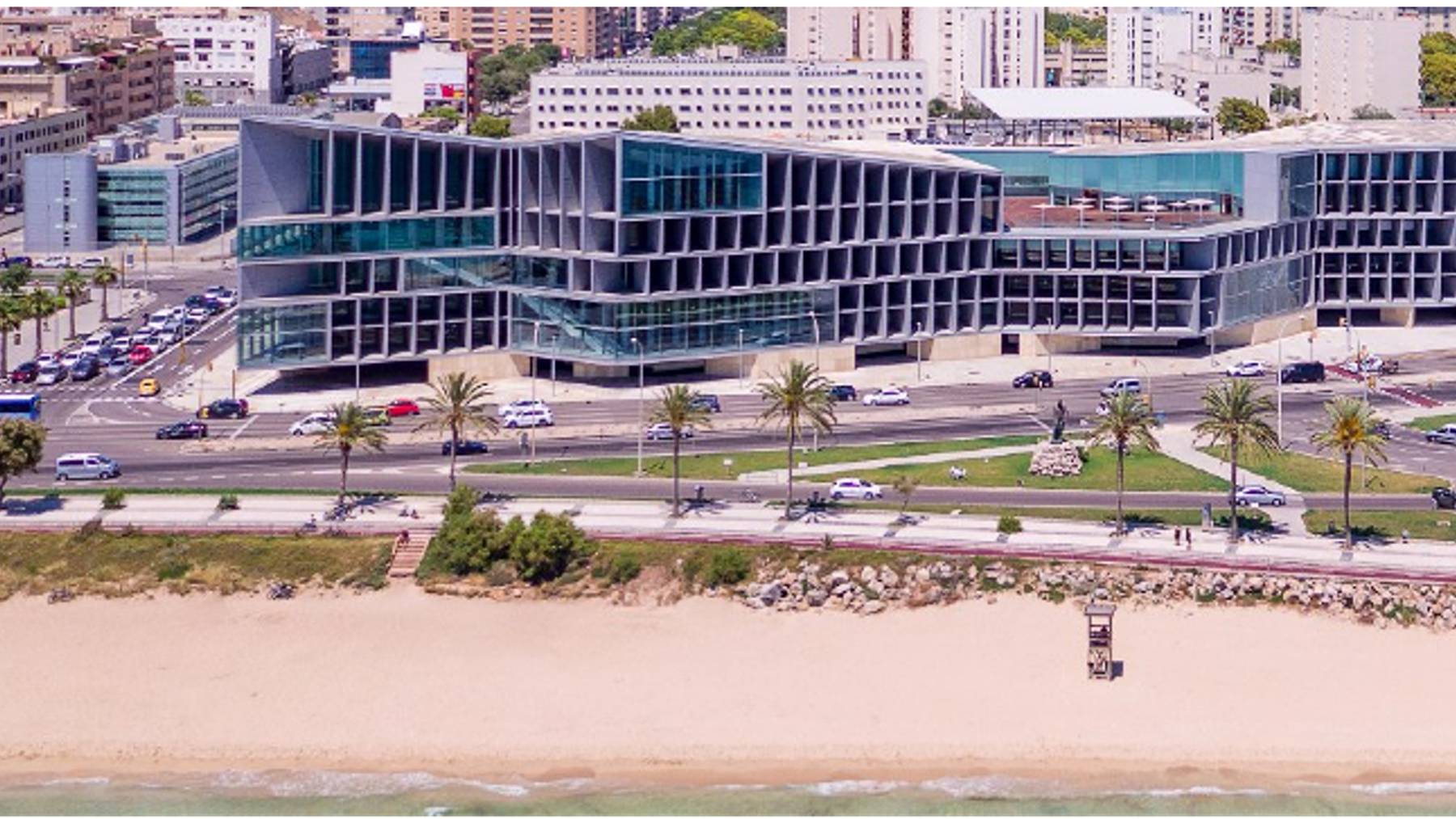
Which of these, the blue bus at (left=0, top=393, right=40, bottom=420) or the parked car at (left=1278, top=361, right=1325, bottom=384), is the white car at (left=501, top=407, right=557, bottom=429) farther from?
the parked car at (left=1278, top=361, right=1325, bottom=384)

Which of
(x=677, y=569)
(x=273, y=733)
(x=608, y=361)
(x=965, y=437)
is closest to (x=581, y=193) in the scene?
(x=608, y=361)

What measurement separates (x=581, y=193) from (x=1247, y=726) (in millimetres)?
60442

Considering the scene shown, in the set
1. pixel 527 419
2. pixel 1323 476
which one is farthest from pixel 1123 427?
pixel 527 419

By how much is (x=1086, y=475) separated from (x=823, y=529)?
1638 centimetres

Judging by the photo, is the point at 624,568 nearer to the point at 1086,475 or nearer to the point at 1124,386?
the point at 1086,475

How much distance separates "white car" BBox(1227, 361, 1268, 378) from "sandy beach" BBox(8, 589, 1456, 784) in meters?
47.7

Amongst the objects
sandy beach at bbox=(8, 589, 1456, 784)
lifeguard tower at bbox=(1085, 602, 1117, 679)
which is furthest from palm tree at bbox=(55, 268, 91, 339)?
lifeguard tower at bbox=(1085, 602, 1117, 679)

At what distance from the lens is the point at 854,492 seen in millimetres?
109000

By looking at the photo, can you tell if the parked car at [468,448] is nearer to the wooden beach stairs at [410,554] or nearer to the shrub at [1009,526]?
the wooden beach stairs at [410,554]

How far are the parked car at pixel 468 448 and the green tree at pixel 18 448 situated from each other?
20.1 meters

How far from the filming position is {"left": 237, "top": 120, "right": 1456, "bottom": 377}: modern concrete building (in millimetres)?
132375

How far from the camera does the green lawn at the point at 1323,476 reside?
110625mm

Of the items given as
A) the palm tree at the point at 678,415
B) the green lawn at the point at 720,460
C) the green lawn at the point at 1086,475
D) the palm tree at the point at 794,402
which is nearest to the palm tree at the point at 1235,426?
the green lawn at the point at 1086,475

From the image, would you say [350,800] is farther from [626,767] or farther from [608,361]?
[608,361]
